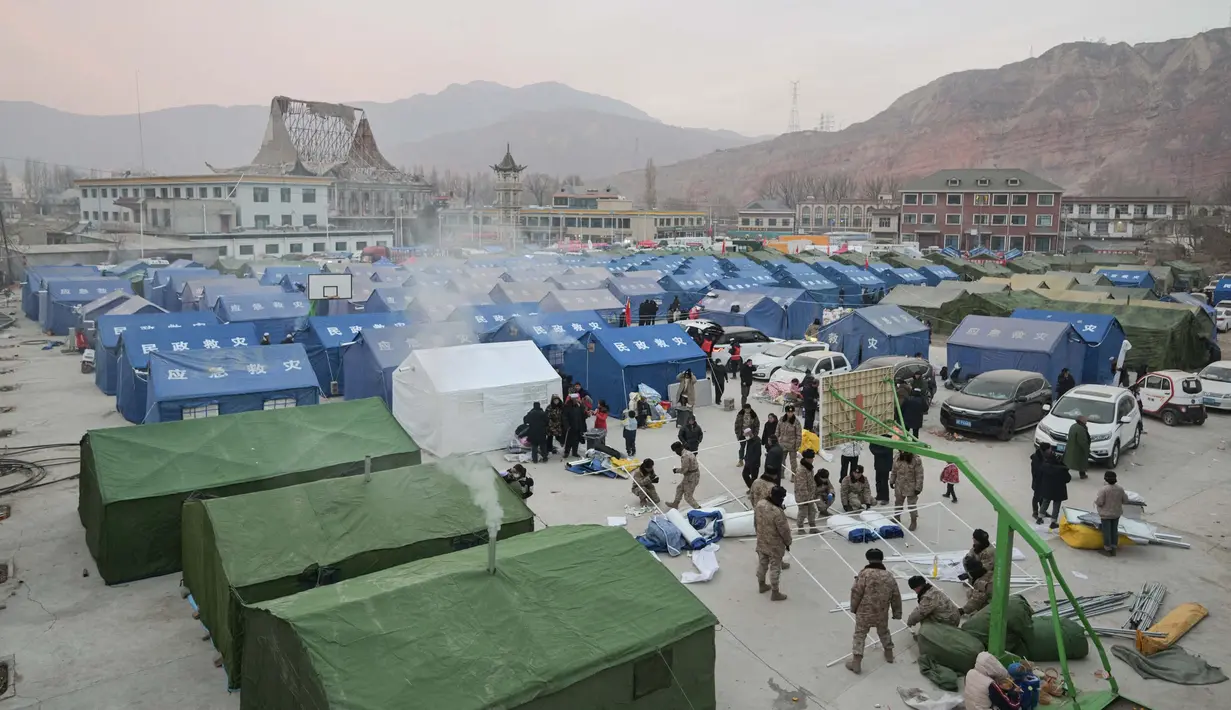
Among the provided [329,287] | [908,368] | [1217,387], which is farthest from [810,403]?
[329,287]

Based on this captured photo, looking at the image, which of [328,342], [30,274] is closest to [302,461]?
[328,342]

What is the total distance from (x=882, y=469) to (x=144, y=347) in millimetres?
17331

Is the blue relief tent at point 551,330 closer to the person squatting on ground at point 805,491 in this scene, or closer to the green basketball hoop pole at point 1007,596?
the person squatting on ground at point 805,491

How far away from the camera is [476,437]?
55.5ft

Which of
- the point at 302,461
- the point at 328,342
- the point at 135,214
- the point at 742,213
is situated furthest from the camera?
the point at 742,213

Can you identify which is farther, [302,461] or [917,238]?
[917,238]

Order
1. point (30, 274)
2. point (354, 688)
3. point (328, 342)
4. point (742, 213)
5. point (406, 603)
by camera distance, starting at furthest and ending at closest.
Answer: point (742, 213)
point (30, 274)
point (328, 342)
point (406, 603)
point (354, 688)

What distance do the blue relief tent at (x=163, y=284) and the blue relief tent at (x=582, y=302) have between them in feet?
58.0

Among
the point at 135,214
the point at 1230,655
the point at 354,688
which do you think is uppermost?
the point at 135,214

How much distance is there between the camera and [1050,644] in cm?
892

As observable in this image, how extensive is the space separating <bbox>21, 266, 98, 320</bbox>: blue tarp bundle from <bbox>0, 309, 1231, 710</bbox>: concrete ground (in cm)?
2624

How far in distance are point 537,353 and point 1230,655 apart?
13.3m

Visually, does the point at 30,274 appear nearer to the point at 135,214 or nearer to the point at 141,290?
the point at 141,290

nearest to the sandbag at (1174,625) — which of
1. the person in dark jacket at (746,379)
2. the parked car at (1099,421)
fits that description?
the parked car at (1099,421)
